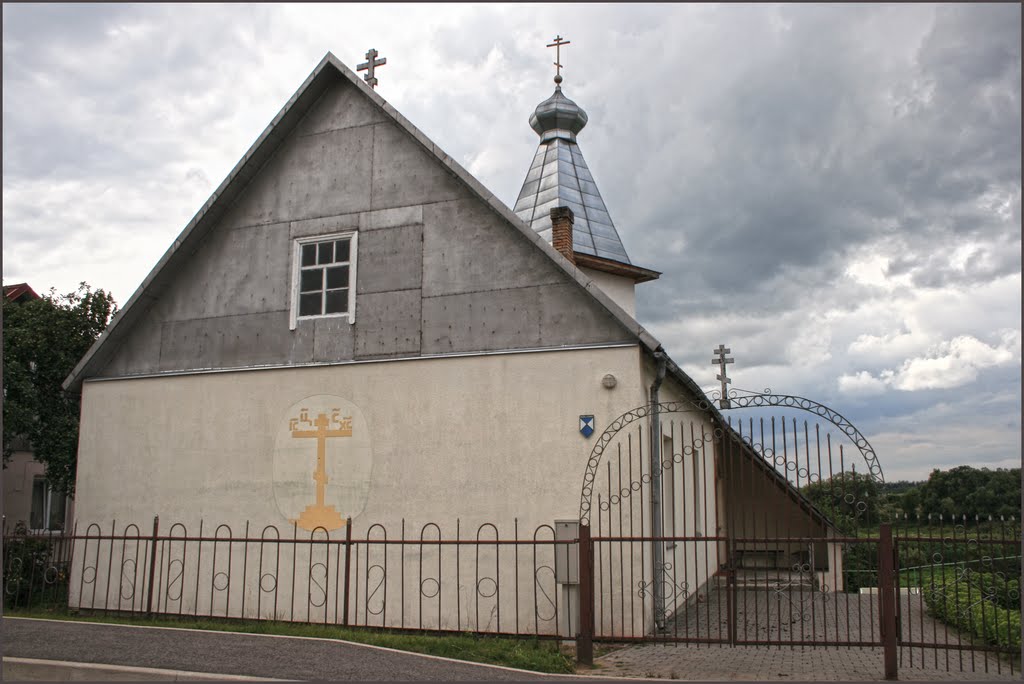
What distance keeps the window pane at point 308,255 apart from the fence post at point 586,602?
6231 mm

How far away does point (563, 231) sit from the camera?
13.6 meters

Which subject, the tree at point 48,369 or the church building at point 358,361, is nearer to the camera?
the church building at point 358,361

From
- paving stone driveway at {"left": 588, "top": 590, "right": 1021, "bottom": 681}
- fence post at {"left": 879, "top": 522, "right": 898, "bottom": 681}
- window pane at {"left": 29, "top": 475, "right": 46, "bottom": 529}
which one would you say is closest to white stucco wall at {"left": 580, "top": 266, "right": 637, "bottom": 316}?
paving stone driveway at {"left": 588, "top": 590, "right": 1021, "bottom": 681}

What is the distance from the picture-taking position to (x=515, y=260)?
11.3m

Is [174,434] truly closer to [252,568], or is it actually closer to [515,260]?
[252,568]

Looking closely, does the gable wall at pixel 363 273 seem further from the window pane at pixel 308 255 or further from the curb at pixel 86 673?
Result: the curb at pixel 86 673

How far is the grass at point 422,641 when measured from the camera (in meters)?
8.36

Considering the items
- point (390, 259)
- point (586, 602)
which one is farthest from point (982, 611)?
point (390, 259)

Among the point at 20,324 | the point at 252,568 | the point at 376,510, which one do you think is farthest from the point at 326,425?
the point at 20,324

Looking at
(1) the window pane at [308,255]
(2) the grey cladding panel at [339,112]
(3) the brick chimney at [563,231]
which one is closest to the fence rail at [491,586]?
(1) the window pane at [308,255]

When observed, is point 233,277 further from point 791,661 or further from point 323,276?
point 791,661

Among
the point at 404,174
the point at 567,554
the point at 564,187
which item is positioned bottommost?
the point at 567,554

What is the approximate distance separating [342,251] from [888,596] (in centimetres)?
837

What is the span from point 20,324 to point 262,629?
10829mm
